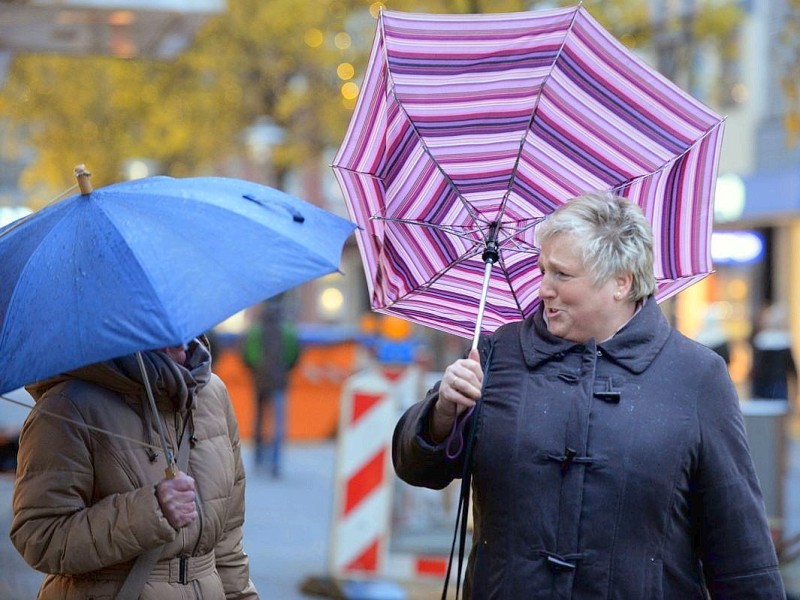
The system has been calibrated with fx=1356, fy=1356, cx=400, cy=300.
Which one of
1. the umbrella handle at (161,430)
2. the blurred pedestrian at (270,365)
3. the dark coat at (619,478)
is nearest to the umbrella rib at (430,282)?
the dark coat at (619,478)

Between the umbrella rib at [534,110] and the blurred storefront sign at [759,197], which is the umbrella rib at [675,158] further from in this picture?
the blurred storefront sign at [759,197]

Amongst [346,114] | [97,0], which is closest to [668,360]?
[97,0]

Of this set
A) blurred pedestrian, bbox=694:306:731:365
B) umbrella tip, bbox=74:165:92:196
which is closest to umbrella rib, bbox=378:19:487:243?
umbrella tip, bbox=74:165:92:196

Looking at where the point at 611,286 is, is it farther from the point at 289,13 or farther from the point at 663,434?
the point at 289,13

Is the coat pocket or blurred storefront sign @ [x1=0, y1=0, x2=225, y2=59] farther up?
blurred storefront sign @ [x1=0, y1=0, x2=225, y2=59]

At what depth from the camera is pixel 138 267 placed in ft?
9.96

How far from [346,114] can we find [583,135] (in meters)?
21.9

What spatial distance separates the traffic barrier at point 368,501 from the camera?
28.1ft

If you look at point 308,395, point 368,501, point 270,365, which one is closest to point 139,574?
point 368,501

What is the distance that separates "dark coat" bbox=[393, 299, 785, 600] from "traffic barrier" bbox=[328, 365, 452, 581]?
209 inches

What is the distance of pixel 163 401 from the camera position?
3510 millimetres

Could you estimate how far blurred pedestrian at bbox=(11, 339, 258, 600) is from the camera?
329cm

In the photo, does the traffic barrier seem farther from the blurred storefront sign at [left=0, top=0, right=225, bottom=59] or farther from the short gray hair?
the short gray hair

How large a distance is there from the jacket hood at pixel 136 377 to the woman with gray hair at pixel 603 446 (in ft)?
2.02
